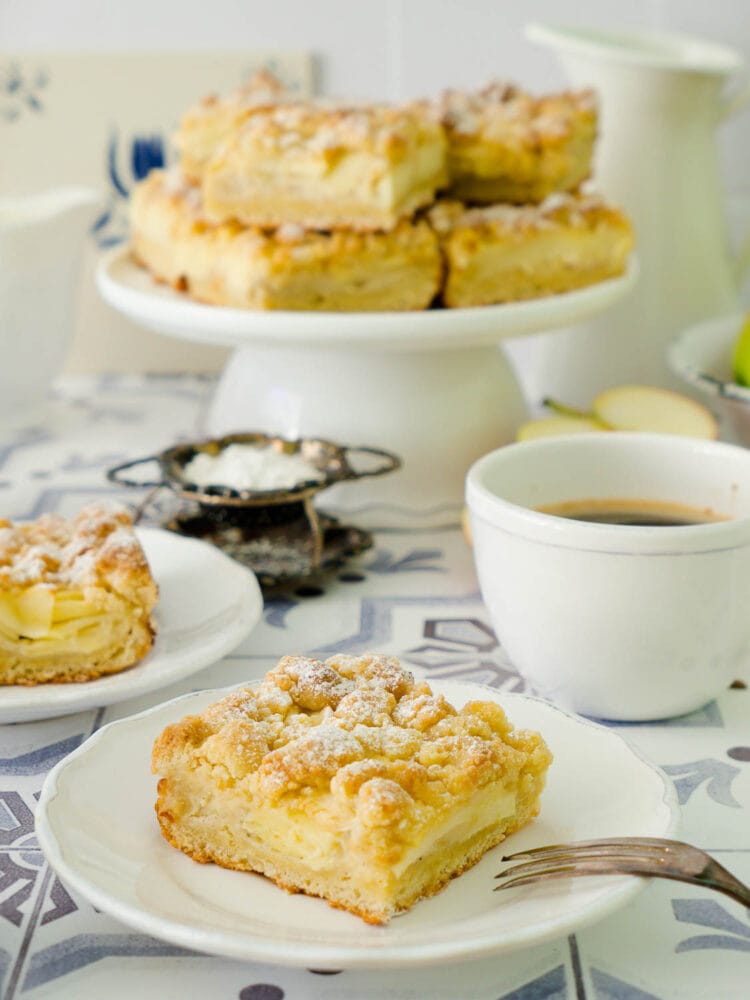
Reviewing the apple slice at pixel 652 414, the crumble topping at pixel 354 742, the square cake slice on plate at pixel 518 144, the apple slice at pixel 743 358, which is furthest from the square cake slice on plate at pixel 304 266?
the crumble topping at pixel 354 742

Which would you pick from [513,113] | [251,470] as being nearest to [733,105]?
[513,113]

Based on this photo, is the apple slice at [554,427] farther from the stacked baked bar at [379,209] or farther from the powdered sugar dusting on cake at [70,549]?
the powdered sugar dusting on cake at [70,549]

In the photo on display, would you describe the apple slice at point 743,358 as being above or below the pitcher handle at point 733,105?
below

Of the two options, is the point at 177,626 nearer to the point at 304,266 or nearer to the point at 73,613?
the point at 73,613

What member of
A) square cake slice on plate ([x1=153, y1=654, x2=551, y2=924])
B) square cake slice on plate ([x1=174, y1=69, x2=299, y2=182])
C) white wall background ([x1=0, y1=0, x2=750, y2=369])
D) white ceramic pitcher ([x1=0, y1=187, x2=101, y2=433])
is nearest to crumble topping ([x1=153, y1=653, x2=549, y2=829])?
square cake slice on plate ([x1=153, y1=654, x2=551, y2=924])

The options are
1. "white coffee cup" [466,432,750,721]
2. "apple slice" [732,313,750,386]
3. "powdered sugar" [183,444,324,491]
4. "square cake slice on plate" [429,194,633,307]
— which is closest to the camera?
"white coffee cup" [466,432,750,721]

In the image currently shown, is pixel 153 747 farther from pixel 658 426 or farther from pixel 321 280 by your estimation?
pixel 658 426

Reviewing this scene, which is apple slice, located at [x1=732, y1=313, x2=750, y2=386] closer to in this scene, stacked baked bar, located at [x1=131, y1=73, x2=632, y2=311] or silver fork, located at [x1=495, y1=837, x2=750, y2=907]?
stacked baked bar, located at [x1=131, y1=73, x2=632, y2=311]
